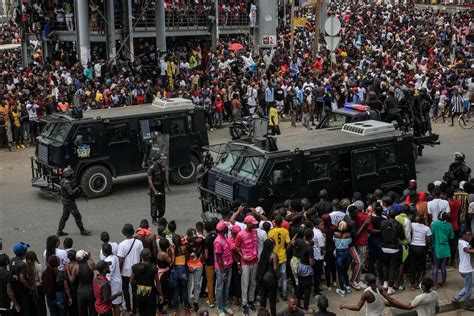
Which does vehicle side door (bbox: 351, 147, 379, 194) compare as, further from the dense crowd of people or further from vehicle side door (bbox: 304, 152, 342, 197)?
the dense crowd of people

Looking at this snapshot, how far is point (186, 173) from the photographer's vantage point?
757 inches

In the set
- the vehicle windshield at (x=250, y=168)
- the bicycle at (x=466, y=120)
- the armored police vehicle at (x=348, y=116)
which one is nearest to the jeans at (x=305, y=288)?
the vehicle windshield at (x=250, y=168)

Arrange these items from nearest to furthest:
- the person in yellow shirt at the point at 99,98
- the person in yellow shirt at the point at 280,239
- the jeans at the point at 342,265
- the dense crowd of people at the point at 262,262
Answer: the dense crowd of people at the point at 262,262 → the person in yellow shirt at the point at 280,239 → the jeans at the point at 342,265 → the person in yellow shirt at the point at 99,98

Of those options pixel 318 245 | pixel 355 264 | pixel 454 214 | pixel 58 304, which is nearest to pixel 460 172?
pixel 454 214

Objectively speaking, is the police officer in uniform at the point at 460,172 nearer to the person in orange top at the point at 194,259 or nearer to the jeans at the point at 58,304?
the person in orange top at the point at 194,259

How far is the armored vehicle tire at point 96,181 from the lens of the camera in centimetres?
1786

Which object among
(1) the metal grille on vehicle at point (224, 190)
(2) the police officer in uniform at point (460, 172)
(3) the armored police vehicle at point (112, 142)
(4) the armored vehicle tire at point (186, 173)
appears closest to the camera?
(1) the metal grille on vehicle at point (224, 190)

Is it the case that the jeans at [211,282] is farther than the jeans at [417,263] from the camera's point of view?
No

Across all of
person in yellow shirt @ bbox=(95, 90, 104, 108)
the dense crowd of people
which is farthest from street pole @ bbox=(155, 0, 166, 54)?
the dense crowd of people

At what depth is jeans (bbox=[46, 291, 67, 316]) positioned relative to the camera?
35.4 feet

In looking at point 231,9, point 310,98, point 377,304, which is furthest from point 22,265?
point 231,9

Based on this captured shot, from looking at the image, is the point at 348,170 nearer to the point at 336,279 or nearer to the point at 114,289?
the point at 336,279

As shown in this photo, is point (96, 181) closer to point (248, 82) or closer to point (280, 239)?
point (280, 239)

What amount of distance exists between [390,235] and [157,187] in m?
5.46
